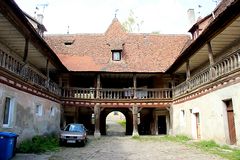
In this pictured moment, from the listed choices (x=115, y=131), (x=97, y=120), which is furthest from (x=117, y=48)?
(x=115, y=131)

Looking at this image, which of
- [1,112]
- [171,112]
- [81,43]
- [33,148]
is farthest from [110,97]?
[1,112]

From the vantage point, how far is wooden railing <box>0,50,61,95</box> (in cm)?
1086

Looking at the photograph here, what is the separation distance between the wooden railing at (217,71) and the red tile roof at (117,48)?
508 centimetres

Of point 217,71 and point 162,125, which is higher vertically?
point 217,71

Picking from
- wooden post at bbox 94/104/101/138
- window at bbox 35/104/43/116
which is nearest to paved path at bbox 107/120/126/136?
wooden post at bbox 94/104/101/138

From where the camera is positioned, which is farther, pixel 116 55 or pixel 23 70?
pixel 116 55

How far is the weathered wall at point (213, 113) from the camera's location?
1131 cm

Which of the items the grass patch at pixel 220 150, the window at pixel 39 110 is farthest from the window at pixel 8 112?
the grass patch at pixel 220 150

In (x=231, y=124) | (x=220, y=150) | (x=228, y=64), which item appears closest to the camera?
(x=220, y=150)

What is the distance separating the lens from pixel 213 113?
45.0ft

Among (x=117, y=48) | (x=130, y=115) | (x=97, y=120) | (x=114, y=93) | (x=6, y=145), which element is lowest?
(x=6, y=145)

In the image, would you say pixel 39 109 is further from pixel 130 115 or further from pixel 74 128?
pixel 130 115

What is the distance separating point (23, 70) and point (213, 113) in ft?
33.7

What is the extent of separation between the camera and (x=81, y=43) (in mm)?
26703
